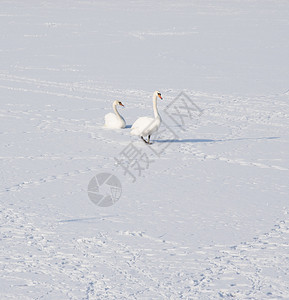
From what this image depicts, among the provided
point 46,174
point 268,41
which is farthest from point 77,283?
point 268,41

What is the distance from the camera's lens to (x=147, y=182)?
7.74 metres

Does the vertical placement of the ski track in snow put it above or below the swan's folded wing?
below

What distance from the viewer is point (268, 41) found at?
22.8 meters

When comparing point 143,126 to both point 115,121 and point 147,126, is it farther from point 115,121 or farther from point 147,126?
point 115,121

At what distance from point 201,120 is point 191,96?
6.84 ft

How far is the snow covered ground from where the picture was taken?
16.7 feet

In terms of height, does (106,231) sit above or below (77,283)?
above

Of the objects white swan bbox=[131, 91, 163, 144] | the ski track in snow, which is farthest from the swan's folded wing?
the ski track in snow

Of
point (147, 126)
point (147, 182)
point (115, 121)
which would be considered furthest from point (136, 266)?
point (115, 121)

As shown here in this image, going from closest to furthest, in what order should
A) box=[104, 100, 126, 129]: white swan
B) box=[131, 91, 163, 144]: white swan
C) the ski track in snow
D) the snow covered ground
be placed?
the ski track in snow, the snow covered ground, box=[131, 91, 163, 144]: white swan, box=[104, 100, 126, 129]: white swan

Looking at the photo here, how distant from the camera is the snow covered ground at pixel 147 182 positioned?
5098 mm

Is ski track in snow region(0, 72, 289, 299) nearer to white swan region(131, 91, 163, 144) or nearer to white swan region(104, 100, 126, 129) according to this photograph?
white swan region(131, 91, 163, 144)

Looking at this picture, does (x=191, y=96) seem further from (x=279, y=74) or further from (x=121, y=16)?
(x=121, y=16)

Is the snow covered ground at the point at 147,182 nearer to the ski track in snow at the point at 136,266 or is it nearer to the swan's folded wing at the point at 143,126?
the ski track in snow at the point at 136,266
